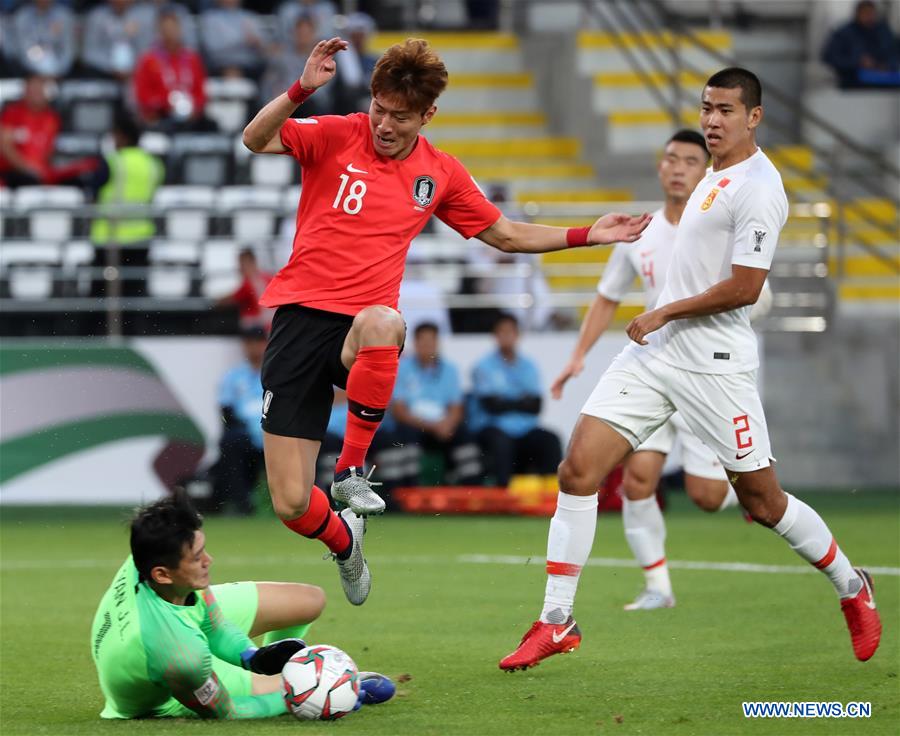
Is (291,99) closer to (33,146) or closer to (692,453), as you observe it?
(692,453)

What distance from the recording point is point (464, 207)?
7.62 meters

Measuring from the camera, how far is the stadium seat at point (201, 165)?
18.0 meters

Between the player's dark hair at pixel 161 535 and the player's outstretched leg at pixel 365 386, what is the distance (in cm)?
118

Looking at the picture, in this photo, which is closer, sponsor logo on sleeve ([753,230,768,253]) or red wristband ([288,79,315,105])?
red wristband ([288,79,315,105])

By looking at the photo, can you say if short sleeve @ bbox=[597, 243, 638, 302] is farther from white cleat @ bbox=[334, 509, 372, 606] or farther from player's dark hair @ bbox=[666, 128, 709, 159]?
white cleat @ bbox=[334, 509, 372, 606]

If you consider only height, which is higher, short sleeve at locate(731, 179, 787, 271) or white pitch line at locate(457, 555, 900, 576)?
short sleeve at locate(731, 179, 787, 271)

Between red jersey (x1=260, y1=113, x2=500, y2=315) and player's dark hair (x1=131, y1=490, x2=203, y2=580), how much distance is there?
1381 millimetres

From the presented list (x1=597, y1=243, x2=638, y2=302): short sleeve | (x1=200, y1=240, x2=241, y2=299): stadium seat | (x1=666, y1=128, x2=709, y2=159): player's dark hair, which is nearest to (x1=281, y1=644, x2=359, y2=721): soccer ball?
(x1=597, y1=243, x2=638, y2=302): short sleeve

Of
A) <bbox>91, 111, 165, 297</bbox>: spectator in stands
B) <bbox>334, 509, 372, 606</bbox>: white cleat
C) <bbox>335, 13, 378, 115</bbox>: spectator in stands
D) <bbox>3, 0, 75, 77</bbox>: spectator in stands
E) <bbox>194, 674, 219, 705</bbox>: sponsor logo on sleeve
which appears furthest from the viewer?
<bbox>3, 0, 75, 77</bbox>: spectator in stands

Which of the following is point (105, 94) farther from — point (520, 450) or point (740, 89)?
point (740, 89)

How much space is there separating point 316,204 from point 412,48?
0.81m

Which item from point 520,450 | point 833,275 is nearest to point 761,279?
point 520,450

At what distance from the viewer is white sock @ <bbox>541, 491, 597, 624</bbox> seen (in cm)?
741

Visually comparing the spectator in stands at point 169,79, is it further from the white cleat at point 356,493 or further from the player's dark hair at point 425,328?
the white cleat at point 356,493
